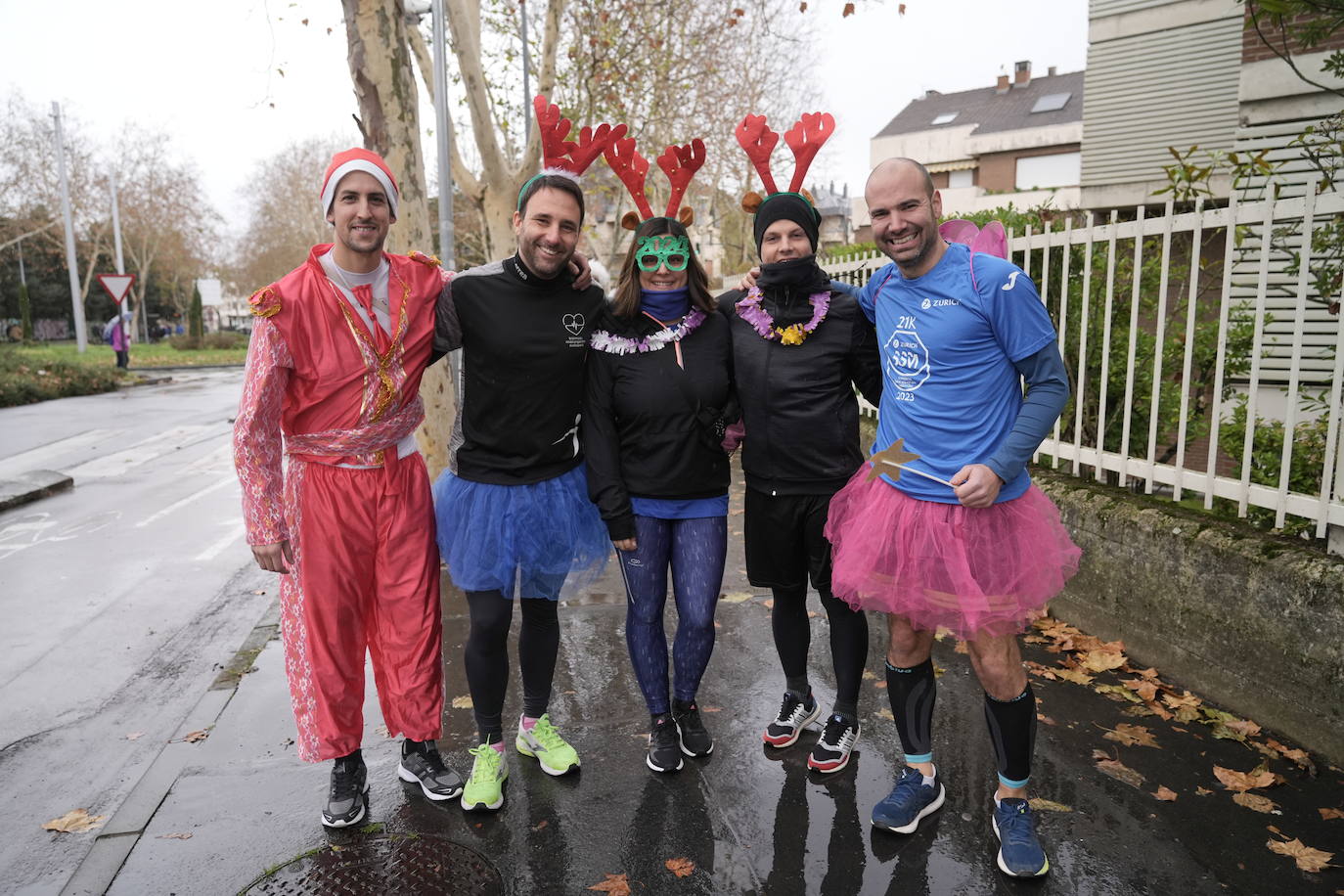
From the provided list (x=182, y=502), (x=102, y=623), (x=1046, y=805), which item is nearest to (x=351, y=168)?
(x=1046, y=805)

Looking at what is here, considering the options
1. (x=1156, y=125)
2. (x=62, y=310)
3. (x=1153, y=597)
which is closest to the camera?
(x=1153, y=597)

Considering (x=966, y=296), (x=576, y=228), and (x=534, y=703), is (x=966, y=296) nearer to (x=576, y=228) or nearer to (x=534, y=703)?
(x=576, y=228)

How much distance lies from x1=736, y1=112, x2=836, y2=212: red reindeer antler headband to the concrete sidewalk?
226 centimetres

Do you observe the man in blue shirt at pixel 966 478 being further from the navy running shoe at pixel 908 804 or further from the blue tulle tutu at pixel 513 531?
the blue tulle tutu at pixel 513 531

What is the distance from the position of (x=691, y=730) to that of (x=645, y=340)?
62.5 inches

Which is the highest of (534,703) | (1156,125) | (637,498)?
(1156,125)

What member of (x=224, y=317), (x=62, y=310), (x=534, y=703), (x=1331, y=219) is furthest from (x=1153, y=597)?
(x=224, y=317)

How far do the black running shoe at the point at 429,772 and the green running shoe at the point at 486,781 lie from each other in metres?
0.07

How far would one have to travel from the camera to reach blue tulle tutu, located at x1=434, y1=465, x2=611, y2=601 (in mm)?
3338

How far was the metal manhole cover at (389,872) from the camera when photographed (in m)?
2.82

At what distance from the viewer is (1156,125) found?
578 inches

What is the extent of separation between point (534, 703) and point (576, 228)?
191cm

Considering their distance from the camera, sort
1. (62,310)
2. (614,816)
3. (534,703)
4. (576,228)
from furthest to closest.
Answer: (62,310)
(534,703)
(576,228)
(614,816)

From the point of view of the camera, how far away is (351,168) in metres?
3.16
